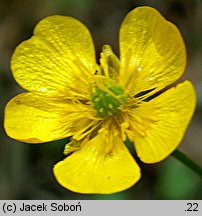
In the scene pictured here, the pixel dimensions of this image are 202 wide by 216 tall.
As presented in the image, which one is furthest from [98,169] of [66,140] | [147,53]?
[66,140]

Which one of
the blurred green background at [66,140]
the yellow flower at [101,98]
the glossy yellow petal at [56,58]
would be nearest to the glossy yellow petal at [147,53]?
the yellow flower at [101,98]

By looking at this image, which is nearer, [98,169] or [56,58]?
[98,169]

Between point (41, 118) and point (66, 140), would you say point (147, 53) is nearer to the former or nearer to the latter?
point (41, 118)

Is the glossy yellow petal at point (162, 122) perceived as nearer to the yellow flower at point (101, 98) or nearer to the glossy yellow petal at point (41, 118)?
the yellow flower at point (101, 98)

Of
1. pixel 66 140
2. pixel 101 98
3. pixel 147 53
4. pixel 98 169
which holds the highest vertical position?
pixel 147 53

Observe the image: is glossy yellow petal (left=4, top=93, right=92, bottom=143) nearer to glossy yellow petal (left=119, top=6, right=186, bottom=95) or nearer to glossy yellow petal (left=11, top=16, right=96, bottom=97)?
glossy yellow petal (left=11, top=16, right=96, bottom=97)

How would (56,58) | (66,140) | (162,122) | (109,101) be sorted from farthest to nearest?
(66,140)
(56,58)
(109,101)
(162,122)
